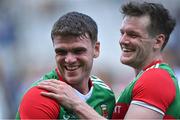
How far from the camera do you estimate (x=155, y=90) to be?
5.03 m

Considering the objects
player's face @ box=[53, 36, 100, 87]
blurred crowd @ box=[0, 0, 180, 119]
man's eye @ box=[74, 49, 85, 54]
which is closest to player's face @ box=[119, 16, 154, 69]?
player's face @ box=[53, 36, 100, 87]

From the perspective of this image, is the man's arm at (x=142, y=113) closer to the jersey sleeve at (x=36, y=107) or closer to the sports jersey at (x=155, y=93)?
the sports jersey at (x=155, y=93)

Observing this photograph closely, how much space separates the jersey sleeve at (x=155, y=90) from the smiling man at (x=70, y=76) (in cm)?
41

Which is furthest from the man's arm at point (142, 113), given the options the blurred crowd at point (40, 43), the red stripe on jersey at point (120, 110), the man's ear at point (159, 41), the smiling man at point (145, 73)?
the blurred crowd at point (40, 43)

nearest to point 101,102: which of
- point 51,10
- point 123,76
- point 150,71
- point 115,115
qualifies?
point 115,115

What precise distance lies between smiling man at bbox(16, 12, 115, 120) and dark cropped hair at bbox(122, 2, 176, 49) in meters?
0.44

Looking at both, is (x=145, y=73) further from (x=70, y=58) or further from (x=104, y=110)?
(x=70, y=58)

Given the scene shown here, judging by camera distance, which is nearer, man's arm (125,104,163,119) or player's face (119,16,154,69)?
man's arm (125,104,163,119)

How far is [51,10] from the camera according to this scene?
1453 cm

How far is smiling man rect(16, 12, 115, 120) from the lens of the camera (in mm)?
4910

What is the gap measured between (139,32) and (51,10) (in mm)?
9094

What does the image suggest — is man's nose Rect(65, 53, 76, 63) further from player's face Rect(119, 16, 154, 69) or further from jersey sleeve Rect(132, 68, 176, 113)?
player's face Rect(119, 16, 154, 69)

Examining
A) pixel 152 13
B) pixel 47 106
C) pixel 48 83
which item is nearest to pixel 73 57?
pixel 48 83

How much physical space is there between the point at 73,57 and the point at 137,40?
0.69 m
